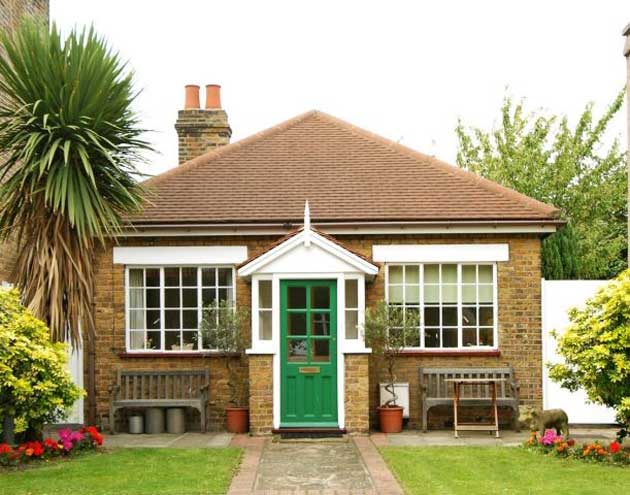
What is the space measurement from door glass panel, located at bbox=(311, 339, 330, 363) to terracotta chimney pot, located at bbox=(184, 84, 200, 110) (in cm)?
640

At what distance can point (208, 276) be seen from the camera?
51.2 feet

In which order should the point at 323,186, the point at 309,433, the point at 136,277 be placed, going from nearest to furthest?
the point at 309,433
the point at 136,277
the point at 323,186

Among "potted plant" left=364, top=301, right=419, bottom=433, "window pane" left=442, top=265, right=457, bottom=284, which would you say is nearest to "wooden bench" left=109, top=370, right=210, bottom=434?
"potted plant" left=364, top=301, right=419, bottom=433

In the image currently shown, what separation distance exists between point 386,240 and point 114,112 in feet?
15.6

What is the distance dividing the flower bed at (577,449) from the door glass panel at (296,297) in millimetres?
3879

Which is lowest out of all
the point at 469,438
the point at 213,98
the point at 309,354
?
the point at 469,438

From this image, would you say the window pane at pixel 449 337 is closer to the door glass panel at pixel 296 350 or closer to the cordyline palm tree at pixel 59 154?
the door glass panel at pixel 296 350

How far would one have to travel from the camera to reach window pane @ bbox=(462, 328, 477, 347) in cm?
1533

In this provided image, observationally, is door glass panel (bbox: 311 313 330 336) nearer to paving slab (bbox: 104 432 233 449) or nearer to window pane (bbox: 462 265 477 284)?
paving slab (bbox: 104 432 233 449)

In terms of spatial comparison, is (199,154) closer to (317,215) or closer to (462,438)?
(317,215)

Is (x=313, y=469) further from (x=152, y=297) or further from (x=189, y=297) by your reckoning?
(x=152, y=297)

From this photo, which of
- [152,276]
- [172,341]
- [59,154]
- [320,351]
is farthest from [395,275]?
[59,154]

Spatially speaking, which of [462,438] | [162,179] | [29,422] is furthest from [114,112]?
[462,438]

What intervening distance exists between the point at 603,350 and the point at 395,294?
174 inches
